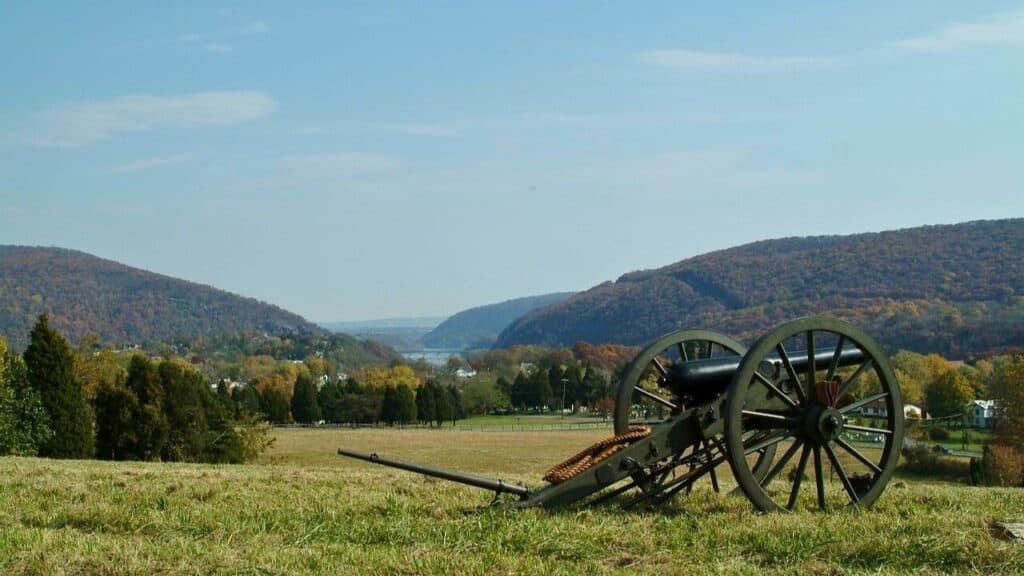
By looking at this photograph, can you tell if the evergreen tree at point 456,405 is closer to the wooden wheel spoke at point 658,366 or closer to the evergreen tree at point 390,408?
the evergreen tree at point 390,408

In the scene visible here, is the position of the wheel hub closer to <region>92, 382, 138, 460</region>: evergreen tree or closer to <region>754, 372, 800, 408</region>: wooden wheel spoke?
<region>754, 372, 800, 408</region>: wooden wheel spoke

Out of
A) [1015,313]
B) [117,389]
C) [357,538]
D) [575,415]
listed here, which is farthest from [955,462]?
[1015,313]

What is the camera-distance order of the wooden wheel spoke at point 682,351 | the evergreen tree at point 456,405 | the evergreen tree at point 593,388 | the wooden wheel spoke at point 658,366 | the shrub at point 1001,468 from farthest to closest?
the evergreen tree at point 593,388
the evergreen tree at point 456,405
the shrub at point 1001,468
the wooden wheel spoke at point 682,351
the wooden wheel spoke at point 658,366

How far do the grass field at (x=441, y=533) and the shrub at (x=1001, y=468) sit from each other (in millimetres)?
27734

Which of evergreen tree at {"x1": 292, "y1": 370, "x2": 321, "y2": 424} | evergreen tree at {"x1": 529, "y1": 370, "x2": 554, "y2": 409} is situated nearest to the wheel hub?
evergreen tree at {"x1": 292, "y1": 370, "x2": 321, "y2": 424}

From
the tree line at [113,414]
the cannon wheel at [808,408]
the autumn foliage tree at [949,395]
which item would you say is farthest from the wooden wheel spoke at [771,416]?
the autumn foliage tree at [949,395]

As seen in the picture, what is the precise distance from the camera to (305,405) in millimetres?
97000

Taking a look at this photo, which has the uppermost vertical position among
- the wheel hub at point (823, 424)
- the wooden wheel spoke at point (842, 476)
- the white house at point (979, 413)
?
the wheel hub at point (823, 424)

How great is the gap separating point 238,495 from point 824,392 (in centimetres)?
547

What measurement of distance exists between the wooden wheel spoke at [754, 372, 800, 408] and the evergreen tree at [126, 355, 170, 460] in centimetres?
3734

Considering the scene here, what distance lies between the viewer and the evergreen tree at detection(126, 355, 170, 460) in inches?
1761

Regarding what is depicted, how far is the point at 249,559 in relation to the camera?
7574 mm

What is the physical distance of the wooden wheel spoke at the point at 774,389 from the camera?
415 inches

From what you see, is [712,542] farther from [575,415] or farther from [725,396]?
[575,415]
